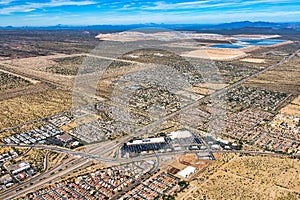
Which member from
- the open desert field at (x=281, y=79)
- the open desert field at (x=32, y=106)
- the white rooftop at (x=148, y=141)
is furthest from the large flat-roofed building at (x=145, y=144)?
the open desert field at (x=281, y=79)

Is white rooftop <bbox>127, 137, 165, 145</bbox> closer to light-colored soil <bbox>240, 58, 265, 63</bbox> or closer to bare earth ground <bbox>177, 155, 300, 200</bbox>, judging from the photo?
bare earth ground <bbox>177, 155, 300, 200</bbox>

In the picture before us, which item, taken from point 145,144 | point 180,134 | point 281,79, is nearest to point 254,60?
point 281,79

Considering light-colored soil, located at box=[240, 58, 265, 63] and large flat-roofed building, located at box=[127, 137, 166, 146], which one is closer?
large flat-roofed building, located at box=[127, 137, 166, 146]

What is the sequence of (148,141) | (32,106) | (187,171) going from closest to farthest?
(187,171) → (148,141) → (32,106)

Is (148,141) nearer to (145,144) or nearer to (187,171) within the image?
(145,144)

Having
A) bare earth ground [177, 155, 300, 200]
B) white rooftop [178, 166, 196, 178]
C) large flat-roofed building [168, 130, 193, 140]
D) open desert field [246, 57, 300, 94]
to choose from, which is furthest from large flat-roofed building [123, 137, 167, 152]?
open desert field [246, 57, 300, 94]

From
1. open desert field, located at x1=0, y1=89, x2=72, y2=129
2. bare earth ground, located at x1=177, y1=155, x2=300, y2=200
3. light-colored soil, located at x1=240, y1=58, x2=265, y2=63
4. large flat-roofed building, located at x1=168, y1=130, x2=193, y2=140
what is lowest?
bare earth ground, located at x1=177, y1=155, x2=300, y2=200

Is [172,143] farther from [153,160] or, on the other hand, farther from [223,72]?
[223,72]

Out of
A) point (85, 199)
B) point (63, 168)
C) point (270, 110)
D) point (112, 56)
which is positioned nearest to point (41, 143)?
point (63, 168)

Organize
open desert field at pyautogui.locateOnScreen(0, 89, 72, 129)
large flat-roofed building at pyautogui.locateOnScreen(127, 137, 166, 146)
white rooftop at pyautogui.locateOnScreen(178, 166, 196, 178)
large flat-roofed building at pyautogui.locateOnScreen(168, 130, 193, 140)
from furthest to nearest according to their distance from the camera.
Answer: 1. open desert field at pyautogui.locateOnScreen(0, 89, 72, 129)
2. large flat-roofed building at pyautogui.locateOnScreen(168, 130, 193, 140)
3. large flat-roofed building at pyautogui.locateOnScreen(127, 137, 166, 146)
4. white rooftop at pyautogui.locateOnScreen(178, 166, 196, 178)
